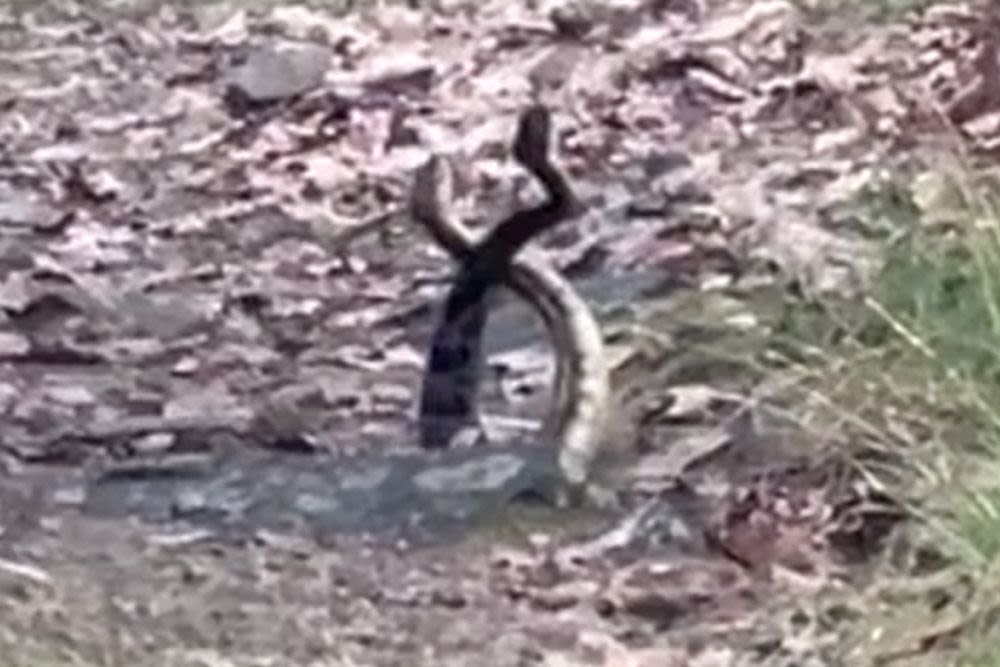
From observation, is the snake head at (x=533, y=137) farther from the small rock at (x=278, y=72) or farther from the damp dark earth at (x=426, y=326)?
the small rock at (x=278, y=72)

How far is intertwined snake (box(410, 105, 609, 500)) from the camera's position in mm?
3811

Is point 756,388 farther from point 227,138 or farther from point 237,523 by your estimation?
point 227,138

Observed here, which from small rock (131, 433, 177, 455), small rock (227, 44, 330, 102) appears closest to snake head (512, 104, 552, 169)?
small rock (227, 44, 330, 102)

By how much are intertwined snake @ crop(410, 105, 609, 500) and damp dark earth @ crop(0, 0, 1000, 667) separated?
0.02 meters

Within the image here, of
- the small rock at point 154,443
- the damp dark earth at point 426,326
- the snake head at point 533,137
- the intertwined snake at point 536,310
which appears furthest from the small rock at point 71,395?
the snake head at point 533,137

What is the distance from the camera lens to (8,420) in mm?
3898

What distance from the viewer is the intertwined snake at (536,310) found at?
150 inches

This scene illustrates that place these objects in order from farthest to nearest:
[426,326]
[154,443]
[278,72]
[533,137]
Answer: [278,72]
[533,137]
[426,326]
[154,443]

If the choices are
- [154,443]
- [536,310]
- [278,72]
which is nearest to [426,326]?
[536,310]

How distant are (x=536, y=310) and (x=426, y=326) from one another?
146mm

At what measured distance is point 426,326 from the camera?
4000 mm

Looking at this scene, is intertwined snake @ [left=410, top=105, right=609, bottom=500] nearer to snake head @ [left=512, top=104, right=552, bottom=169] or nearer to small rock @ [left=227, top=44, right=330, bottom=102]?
snake head @ [left=512, top=104, right=552, bottom=169]

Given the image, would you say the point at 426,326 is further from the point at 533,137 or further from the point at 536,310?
the point at 533,137

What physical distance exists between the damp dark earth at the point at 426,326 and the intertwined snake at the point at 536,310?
0.07ft
